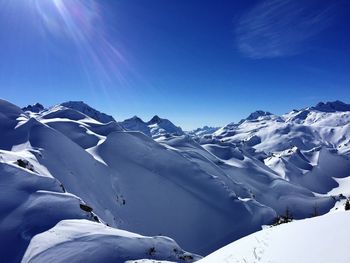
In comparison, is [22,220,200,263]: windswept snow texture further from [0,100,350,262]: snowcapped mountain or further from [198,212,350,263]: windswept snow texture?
[198,212,350,263]: windswept snow texture

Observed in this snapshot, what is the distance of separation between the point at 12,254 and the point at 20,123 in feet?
187

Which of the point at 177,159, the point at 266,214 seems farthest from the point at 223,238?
the point at 177,159

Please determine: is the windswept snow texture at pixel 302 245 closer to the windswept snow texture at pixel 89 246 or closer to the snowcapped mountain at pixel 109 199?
the windswept snow texture at pixel 89 246

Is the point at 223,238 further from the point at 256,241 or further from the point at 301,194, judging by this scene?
the point at 301,194

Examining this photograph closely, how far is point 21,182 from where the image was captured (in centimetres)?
3053

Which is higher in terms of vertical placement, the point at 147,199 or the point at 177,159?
the point at 177,159

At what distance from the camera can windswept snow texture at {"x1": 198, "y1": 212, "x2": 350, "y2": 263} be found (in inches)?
411

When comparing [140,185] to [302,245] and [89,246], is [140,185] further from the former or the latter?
[302,245]

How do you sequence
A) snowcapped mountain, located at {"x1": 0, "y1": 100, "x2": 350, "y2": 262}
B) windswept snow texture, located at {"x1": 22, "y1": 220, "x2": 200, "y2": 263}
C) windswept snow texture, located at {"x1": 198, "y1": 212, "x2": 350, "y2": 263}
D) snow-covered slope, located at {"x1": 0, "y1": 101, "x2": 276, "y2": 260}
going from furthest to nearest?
snow-covered slope, located at {"x1": 0, "y1": 101, "x2": 276, "y2": 260}
snowcapped mountain, located at {"x1": 0, "y1": 100, "x2": 350, "y2": 262}
windswept snow texture, located at {"x1": 22, "y1": 220, "x2": 200, "y2": 263}
windswept snow texture, located at {"x1": 198, "y1": 212, "x2": 350, "y2": 263}

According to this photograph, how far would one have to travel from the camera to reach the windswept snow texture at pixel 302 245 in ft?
34.2

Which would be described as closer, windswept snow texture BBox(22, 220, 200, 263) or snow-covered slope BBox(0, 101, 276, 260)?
windswept snow texture BBox(22, 220, 200, 263)

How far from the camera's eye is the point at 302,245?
12.0 meters

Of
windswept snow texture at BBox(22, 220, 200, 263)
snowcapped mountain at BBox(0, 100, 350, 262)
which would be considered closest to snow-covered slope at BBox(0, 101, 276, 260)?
snowcapped mountain at BBox(0, 100, 350, 262)

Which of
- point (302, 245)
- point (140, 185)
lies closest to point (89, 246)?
point (302, 245)
